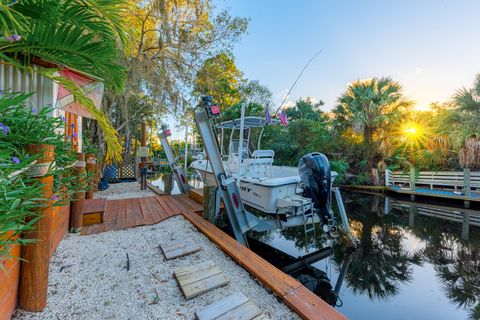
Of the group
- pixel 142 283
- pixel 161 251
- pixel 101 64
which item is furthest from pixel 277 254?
pixel 101 64

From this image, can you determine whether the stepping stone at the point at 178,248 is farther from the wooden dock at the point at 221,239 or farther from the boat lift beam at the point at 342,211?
the boat lift beam at the point at 342,211

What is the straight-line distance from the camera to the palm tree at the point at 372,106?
9.42 m

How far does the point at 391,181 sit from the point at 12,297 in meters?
11.8

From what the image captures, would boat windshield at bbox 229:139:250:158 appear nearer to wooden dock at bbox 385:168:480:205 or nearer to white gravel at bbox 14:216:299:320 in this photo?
white gravel at bbox 14:216:299:320

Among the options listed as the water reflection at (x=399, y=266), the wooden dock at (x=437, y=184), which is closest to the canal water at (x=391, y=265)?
the water reflection at (x=399, y=266)

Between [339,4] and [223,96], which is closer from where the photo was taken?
[339,4]

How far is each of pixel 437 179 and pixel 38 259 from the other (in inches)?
447

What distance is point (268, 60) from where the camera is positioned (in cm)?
923

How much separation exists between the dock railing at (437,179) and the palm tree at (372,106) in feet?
4.29

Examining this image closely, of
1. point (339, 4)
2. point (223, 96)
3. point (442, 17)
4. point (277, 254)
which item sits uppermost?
point (339, 4)

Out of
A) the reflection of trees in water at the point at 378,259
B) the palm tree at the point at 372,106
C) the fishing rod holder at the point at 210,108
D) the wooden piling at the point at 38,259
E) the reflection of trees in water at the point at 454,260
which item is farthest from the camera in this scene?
the palm tree at the point at 372,106

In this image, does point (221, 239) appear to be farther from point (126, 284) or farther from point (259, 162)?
point (259, 162)

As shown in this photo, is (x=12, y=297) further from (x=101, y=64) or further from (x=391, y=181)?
(x=391, y=181)

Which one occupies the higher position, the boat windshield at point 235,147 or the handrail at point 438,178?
the boat windshield at point 235,147
